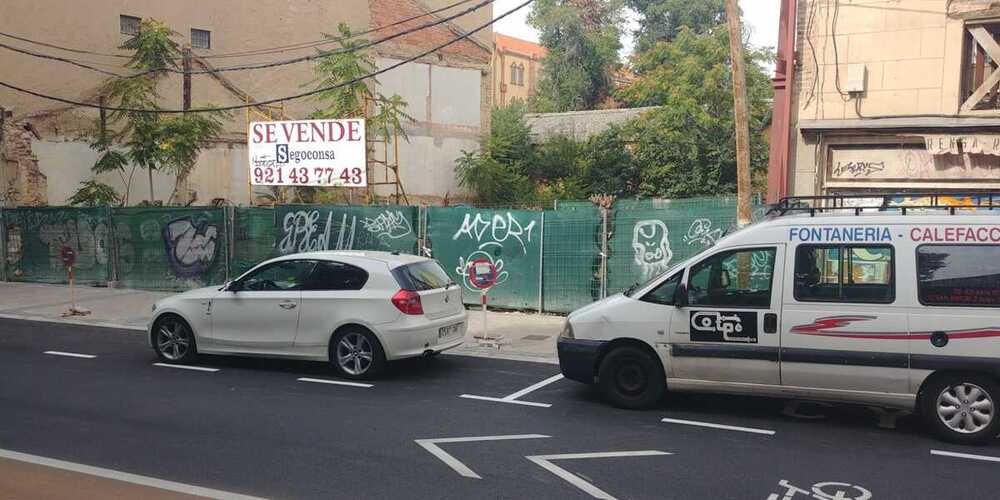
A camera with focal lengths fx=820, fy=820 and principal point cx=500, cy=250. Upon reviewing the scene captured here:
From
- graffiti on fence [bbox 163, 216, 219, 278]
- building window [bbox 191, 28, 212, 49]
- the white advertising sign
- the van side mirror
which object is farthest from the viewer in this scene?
building window [bbox 191, 28, 212, 49]

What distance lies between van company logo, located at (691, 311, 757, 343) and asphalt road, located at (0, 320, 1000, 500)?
0.78 metres

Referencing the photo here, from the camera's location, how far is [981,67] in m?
14.0

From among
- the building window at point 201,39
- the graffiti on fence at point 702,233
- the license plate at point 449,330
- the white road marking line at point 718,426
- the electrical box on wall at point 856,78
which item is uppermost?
the building window at point 201,39

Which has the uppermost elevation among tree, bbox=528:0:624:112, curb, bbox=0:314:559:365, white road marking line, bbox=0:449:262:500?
tree, bbox=528:0:624:112

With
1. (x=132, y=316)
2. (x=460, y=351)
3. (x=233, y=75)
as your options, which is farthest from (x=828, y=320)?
(x=233, y=75)

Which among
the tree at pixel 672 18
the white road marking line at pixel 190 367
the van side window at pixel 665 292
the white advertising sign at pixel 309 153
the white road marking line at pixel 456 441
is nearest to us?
the white road marking line at pixel 456 441

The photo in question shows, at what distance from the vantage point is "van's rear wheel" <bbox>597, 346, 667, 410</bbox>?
814 centimetres

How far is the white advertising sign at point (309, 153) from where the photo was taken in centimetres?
1823

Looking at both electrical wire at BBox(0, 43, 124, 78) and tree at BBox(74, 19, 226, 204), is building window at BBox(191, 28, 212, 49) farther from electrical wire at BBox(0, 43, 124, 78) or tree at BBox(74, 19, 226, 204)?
electrical wire at BBox(0, 43, 124, 78)

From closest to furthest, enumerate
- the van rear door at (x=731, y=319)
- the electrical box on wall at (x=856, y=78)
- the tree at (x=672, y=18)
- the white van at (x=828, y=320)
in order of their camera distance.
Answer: the white van at (x=828, y=320), the van rear door at (x=731, y=319), the electrical box on wall at (x=856, y=78), the tree at (x=672, y=18)

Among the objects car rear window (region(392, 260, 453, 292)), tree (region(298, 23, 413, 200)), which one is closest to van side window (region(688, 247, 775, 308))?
car rear window (region(392, 260, 453, 292))

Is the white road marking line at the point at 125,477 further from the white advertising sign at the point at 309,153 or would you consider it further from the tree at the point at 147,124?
the tree at the point at 147,124

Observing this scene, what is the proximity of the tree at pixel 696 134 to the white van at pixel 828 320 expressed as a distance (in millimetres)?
22008

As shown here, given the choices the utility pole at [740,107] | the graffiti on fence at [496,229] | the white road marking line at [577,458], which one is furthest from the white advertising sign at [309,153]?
the white road marking line at [577,458]
